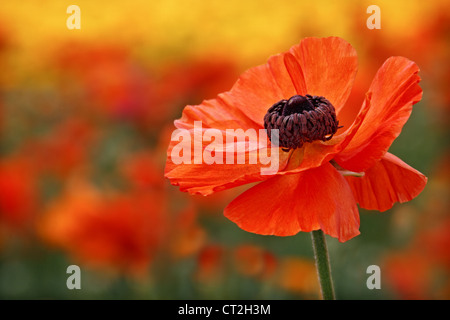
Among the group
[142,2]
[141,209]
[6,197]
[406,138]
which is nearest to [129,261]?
[141,209]

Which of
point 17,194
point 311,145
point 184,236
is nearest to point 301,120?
point 311,145

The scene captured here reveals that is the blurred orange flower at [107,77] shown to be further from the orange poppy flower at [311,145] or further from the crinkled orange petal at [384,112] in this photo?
the crinkled orange petal at [384,112]

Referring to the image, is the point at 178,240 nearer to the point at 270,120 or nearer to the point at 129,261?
the point at 129,261

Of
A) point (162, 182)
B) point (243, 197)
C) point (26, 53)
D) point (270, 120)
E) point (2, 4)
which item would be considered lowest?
point (243, 197)

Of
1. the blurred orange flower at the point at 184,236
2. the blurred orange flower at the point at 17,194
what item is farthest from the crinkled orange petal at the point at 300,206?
the blurred orange flower at the point at 17,194

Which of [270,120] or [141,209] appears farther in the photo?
[141,209]

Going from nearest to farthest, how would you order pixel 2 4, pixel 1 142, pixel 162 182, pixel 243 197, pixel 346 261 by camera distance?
1. pixel 243 197
2. pixel 162 182
3. pixel 346 261
4. pixel 1 142
5. pixel 2 4

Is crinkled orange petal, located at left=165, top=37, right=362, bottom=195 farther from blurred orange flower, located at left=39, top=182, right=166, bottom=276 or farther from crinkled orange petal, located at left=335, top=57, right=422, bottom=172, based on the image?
blurred orange flower, located at left=39, top=182, right=166, bottom=276
